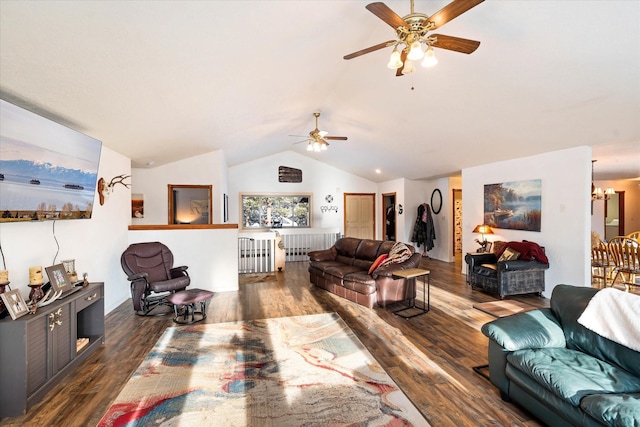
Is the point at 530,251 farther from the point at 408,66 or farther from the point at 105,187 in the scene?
the point at 105,187

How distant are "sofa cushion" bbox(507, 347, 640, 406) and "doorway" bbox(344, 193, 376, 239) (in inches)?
312

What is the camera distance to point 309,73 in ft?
12.6

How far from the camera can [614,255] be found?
5062mm

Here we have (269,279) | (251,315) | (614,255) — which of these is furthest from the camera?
(269,279)

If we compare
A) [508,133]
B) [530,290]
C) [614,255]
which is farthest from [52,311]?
[614,255]

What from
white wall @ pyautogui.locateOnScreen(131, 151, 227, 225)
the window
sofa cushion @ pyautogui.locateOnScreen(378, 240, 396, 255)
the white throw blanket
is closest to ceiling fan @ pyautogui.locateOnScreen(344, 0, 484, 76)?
the white throw blanket

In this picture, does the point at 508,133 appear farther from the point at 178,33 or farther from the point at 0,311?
the point at 0,311

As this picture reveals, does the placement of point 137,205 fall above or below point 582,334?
above

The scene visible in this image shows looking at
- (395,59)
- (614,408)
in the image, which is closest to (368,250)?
(395,59)

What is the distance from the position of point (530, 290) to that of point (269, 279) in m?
4.72

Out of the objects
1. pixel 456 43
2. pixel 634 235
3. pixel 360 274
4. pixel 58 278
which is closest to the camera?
pixel 456 43

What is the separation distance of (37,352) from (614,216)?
1322 cm

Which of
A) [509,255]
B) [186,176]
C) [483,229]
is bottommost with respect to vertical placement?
[509,255]

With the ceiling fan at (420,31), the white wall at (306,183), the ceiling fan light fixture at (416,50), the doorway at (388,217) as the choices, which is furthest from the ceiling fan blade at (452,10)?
the doorway at (388,217)
